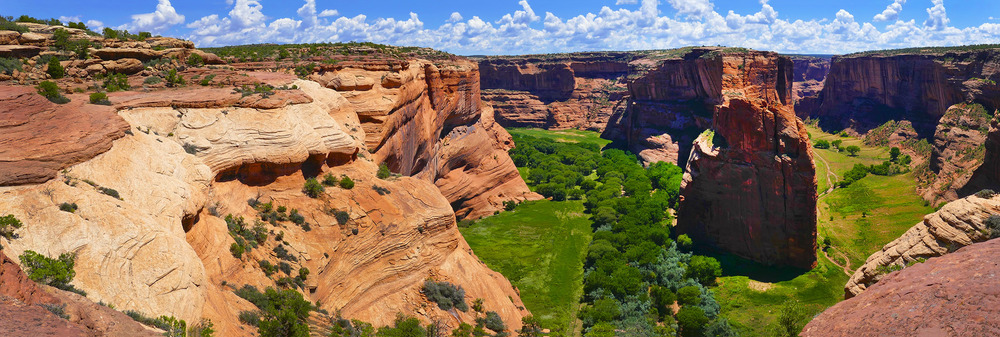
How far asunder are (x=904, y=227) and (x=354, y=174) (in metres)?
51.4

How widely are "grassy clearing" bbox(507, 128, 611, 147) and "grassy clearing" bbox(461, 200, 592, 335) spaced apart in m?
56.1

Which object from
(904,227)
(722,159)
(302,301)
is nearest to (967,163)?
(904,227)

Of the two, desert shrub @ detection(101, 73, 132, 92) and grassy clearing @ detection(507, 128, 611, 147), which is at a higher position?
desert shrub @ detection(101, 73, 132, 92)

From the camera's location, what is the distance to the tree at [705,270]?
42062 millimetres

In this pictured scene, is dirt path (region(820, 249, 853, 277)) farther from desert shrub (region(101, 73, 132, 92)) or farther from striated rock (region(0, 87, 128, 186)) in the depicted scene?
desert shrub (region(101, 73, 132, 92))

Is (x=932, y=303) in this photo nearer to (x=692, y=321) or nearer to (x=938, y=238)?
(x=938, y=238)

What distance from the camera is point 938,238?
68.6 ft

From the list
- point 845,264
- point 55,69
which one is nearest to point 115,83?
point 55,69

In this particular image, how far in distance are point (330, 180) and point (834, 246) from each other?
44.4 metres

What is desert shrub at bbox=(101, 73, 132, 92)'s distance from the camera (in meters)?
26.9

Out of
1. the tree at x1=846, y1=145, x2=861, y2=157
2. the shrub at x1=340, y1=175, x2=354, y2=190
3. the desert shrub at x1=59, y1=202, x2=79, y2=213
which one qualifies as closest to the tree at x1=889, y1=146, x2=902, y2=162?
the tree at x1=846, y1=145, x2=861, y2=157

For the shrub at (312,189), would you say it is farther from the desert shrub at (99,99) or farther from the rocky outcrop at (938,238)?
the rocky outcrop at (938,238)

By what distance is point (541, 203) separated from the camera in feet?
216

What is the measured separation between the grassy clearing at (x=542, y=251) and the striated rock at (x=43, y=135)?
2677cm
